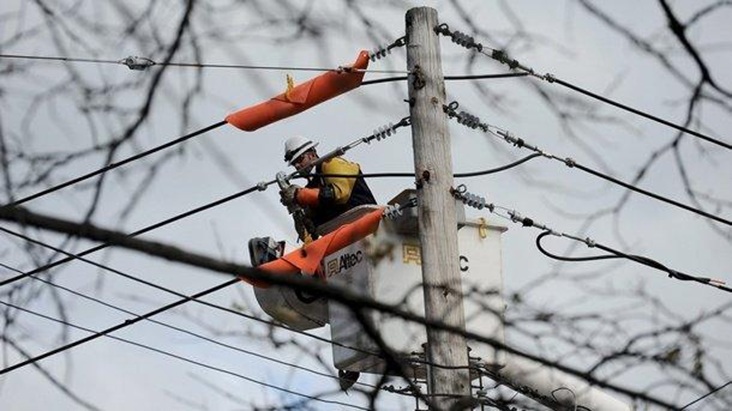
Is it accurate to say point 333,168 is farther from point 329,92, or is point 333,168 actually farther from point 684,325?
point 684,325

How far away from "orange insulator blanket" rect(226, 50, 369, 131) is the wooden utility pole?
39cm

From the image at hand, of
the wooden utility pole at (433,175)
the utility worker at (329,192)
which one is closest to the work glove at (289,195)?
the utility worker at (329,192)

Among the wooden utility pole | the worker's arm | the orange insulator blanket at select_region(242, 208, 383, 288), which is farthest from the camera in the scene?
the worker's arm

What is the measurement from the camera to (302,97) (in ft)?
37.3

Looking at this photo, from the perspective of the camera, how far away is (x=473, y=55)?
7.22 metres

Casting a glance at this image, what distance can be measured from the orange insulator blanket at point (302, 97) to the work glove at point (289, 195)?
17.5 inches

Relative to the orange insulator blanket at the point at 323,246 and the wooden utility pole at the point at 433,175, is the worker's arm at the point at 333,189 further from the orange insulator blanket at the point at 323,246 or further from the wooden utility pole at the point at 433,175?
the wooden utility pole at the point at 433,175

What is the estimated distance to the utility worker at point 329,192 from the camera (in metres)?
11.5

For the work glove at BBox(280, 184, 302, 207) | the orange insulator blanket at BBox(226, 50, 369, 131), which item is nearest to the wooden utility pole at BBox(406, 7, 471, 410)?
the orange insulator blanket at BBox(226, 50, 369, 131)

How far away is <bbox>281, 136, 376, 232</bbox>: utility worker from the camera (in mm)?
11516

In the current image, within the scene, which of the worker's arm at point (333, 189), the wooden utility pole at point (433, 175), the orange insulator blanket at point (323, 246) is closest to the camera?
the wooden utility pole at point (433, 175)

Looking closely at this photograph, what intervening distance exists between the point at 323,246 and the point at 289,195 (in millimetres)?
507

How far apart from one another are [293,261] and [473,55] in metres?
4.25

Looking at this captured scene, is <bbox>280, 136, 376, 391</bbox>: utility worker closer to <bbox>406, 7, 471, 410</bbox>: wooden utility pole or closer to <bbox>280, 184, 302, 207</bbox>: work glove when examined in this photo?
<bbox>280, 184, 302, 207</bbox>: work glove
